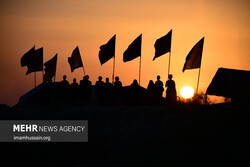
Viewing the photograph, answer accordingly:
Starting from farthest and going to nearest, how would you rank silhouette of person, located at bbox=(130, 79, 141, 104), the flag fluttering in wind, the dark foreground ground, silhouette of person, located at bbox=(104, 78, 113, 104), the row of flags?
1. the flag fluttering in wind
2. the row of flags
3. silhouette of person, located at bbox=(130, 79, 141, 104)
4. silhouette of person, located at bbox=(104, 78, 113, 104)
5. the dark foreground ground

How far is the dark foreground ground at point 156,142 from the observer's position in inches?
737

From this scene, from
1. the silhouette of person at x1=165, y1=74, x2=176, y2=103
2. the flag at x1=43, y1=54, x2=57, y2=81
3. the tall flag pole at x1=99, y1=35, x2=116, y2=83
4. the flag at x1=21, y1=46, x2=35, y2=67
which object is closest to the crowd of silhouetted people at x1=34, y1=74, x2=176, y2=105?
the silhouette of person at x1=165, y1=74, x2=176, y2=103

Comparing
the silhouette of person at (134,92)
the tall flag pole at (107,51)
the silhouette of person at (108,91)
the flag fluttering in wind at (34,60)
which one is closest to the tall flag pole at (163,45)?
the silhouette of person at (134,92)

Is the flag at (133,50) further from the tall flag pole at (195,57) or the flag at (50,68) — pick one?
the flag at (50,68)

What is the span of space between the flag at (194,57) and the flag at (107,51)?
482 cm

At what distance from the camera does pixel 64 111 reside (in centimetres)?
2845

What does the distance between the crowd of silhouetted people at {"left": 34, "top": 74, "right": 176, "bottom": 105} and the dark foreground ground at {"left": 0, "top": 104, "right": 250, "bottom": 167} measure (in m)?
2.84

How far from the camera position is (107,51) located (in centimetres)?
3253

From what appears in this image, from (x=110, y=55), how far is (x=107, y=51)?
28cm

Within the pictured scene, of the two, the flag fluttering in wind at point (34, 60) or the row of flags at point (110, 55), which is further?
the flag fluttering in wind at point (34, 60)

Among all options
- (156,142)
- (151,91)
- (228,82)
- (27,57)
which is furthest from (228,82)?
(156,142)

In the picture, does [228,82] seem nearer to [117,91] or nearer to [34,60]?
[117,91]

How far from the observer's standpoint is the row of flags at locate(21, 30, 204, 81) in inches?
1164

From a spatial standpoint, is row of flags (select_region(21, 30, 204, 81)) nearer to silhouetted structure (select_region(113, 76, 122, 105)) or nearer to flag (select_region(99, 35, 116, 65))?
flag (select_region(99, 35, 116, 65))
